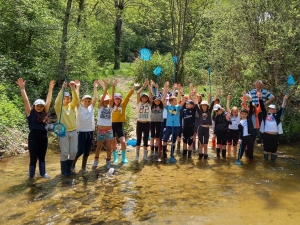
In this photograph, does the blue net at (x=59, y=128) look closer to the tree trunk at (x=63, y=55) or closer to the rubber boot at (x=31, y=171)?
the rubber boot at (x=31, y=171)

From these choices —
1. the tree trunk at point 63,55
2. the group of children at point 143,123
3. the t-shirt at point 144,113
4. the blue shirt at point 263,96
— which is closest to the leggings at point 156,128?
the group of children at point 143,123

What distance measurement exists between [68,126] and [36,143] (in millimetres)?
714

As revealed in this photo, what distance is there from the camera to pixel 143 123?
7.93 m

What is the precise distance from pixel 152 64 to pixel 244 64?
922 cm

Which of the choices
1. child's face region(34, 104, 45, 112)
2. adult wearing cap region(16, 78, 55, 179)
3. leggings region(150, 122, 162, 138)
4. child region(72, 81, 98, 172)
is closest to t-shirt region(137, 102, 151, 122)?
leggings region(150, 122, 162, 138)

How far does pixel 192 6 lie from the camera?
19469mm

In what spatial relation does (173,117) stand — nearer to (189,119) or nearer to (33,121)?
(189,119)

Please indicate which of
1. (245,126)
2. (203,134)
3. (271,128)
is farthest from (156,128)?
(271,128)

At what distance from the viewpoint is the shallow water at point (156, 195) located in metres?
4.70

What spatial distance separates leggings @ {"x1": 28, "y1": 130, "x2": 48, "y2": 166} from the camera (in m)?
6.06

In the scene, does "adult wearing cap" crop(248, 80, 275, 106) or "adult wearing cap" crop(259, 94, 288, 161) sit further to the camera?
"adult wearing cap" crop(248, 80, 275, 106)

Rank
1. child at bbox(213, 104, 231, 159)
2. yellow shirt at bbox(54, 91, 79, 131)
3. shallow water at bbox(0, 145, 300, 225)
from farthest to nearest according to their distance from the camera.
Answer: child at bbox(213, 104, 231, 159), yellow shirt at bbox(54, 91, 79, 131), shallow water at bbox(0, 145, 300, 225)

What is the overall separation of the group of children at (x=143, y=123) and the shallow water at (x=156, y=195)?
1.88ft

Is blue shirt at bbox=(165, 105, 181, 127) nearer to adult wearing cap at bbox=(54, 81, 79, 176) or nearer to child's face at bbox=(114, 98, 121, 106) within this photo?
child's face at bbox=(114, 98, 121, 106)
